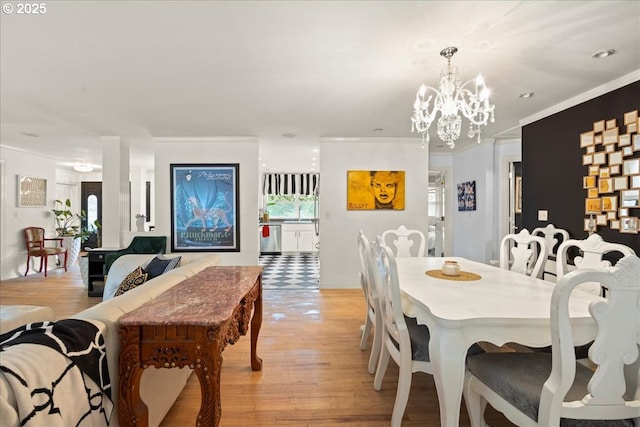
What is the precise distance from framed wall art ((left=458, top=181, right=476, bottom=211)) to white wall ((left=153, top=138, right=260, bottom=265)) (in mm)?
3661

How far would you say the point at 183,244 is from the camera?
490cm

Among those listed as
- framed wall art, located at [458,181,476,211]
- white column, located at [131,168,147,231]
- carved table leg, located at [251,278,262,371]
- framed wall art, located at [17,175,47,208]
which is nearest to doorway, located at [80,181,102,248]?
white column, located at [131,168,147,231]

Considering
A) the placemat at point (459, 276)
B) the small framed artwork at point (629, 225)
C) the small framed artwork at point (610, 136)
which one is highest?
the small framed artwork at point (610, 136)

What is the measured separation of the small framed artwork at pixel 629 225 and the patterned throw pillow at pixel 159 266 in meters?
3.79

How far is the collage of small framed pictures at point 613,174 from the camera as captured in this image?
262 cm

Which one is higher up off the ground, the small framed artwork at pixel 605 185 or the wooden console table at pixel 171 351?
the small framed artwork at pixel 605 185

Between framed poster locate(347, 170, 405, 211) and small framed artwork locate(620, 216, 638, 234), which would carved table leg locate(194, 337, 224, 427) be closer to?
small framed artwork locate(620, 216, 638, 234)

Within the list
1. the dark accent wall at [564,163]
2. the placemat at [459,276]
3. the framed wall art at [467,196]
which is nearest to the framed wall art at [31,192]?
the placemat at [459,276]

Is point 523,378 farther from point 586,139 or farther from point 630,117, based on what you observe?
point 586,139

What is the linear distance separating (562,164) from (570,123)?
426 mm

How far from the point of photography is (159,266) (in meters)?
2.49

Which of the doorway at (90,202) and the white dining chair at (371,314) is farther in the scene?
the doorway at (90,202)

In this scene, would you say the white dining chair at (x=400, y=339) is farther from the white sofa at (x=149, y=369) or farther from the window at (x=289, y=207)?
the window at (x=289, y=207)

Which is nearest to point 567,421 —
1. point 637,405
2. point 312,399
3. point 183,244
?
point 637,405
